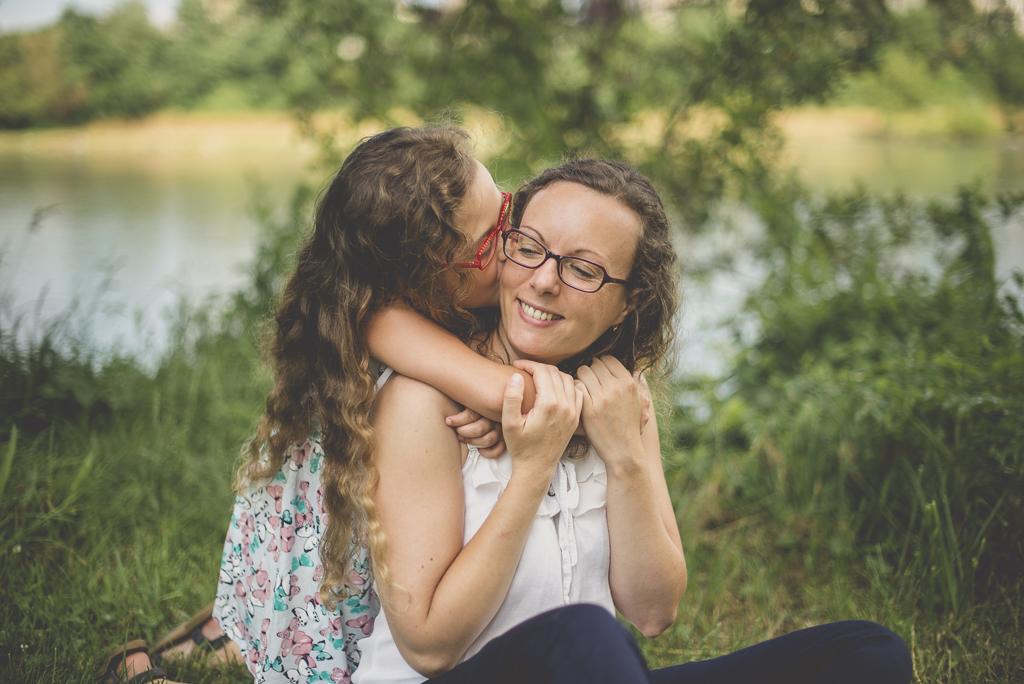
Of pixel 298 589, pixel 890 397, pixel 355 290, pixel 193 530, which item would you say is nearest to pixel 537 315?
pixel 355 290

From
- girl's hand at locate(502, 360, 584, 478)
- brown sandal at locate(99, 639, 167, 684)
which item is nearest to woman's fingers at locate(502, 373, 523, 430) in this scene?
girl's hand at locate(502, 360, 584, 478)

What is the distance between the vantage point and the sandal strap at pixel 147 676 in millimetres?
1970

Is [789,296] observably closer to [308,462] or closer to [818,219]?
[818,219]

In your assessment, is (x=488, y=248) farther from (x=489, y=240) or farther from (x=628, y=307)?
(x=628, y=307)

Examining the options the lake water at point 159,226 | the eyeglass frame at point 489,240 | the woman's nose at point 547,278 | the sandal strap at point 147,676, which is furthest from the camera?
the lake water at point 159,226

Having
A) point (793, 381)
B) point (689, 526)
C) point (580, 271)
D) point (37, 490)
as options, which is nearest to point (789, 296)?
point (793, 381)

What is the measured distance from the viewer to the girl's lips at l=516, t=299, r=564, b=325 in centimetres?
172

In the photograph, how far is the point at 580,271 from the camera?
67.0 inches

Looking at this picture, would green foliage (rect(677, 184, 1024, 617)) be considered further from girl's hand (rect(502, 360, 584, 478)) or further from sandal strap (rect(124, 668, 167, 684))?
sandal strap (rect(124, 668, 167, 684))

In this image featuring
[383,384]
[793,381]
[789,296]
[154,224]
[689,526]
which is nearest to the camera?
[383,384]

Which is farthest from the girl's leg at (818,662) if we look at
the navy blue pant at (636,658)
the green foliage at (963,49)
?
the green foliage at (963,49)

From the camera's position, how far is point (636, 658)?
1263 mm

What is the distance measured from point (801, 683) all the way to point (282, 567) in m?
1.28

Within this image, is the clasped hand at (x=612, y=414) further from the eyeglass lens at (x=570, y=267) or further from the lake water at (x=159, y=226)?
the lake water at (x=159, y=226)
